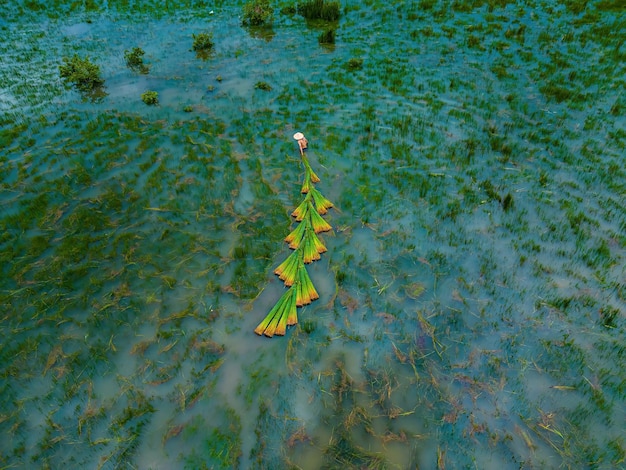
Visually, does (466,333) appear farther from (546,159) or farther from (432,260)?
(546,159)

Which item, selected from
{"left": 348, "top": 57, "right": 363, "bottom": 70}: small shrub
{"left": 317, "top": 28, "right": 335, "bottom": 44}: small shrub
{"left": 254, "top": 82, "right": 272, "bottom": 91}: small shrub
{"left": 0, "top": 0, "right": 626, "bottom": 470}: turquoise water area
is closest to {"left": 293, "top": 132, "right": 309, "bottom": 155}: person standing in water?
{"left": 0, "top": 0, "right": 626, "bottom": 470}: turquoise water area

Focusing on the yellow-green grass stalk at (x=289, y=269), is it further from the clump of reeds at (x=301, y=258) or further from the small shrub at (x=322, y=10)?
the small shrub at (x=322, y=10)

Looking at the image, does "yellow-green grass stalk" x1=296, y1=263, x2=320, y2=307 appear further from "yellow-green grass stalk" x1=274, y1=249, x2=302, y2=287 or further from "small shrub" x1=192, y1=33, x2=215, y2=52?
"small shrub" x1=192, y1=33, x2=215, y2=52

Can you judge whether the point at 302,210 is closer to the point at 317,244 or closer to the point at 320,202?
the point at 320,202

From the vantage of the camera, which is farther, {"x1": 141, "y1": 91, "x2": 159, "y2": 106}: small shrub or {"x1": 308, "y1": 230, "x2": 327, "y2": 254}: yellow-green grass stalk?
{"x1": 141, "y1": 91, "x2": 159, "y2": 106}: small shrub

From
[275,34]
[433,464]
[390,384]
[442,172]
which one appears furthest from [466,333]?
[275,34]
